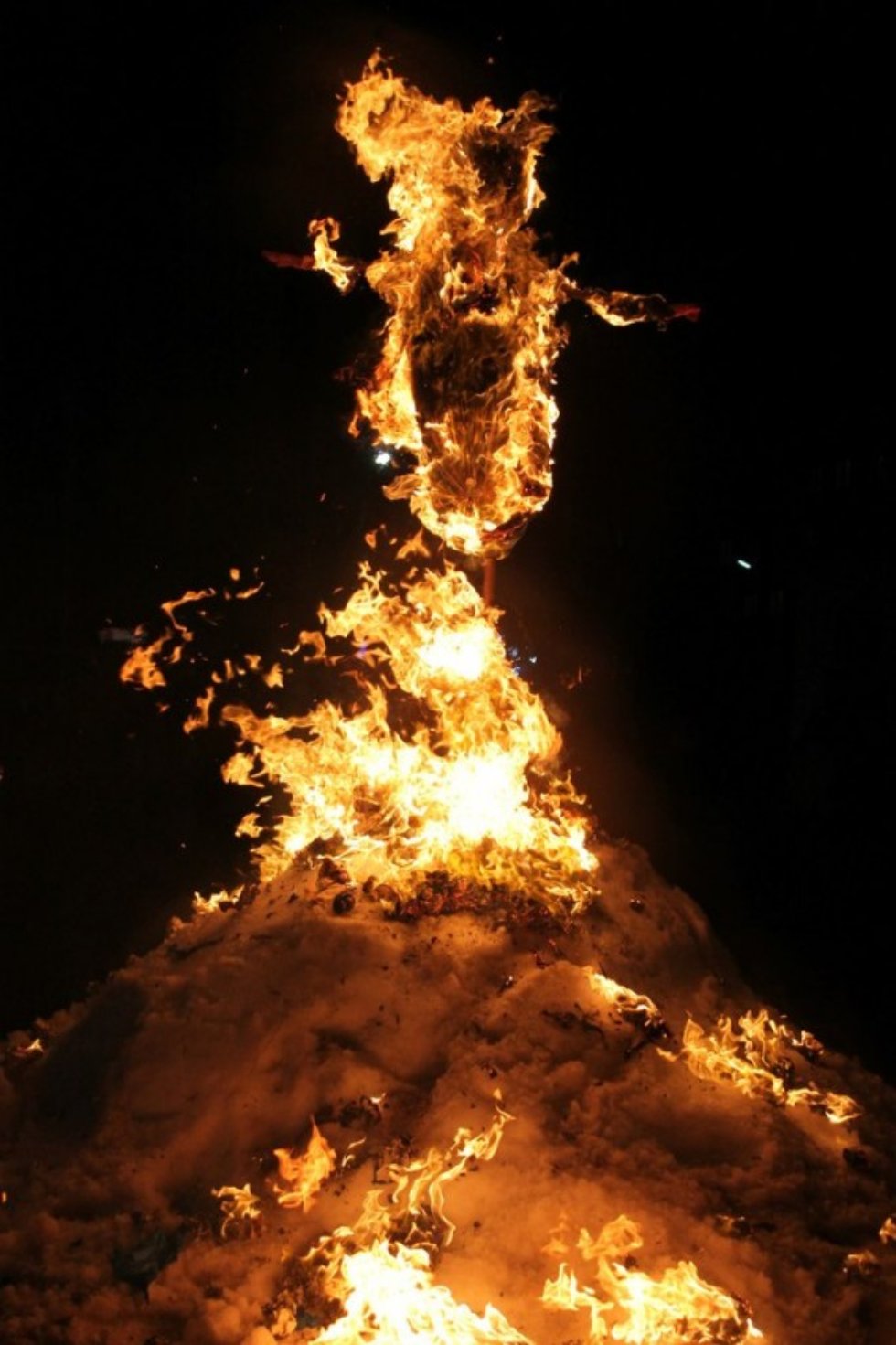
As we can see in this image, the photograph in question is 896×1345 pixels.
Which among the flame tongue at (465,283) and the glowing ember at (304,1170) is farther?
the flame tongue at (465,283)

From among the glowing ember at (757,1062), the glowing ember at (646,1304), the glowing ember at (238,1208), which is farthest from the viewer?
the glowing ember at (757,1062)

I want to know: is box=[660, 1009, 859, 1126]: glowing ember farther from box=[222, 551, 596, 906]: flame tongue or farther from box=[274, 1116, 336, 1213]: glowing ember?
box=[274, 1116, 336, 1213]: glowing ember

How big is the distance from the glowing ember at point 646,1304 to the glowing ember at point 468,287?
16.0 ft

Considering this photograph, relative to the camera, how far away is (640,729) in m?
14.1

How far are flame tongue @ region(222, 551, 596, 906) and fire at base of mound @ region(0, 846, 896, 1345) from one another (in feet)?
1.84

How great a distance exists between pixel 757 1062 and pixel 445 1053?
2146 mm

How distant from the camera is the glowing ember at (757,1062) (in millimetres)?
5645

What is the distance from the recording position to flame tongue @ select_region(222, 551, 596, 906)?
7023mm

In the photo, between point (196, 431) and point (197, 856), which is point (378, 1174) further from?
point (196, 431)

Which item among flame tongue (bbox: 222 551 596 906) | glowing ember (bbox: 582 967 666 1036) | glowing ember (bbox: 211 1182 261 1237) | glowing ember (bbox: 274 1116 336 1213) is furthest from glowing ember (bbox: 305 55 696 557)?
glowing ember (bbox: 211 1182 261 1237)

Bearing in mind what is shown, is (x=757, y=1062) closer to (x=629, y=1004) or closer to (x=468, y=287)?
(x=629, y=1004)

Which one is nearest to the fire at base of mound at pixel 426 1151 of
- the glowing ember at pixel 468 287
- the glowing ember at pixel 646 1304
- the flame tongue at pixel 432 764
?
the glowing ember at pixel 646 1304

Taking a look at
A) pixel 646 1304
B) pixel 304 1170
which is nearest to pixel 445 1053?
pixel 304 1170

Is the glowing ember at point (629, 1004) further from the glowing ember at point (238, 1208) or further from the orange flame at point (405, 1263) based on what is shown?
the glowing ember at point (238, 1208)
